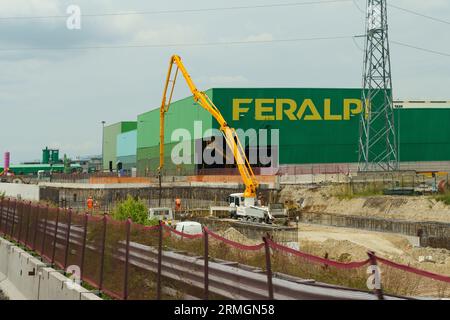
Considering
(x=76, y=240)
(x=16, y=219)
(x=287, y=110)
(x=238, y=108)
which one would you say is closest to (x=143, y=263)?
(x=76, y=240)

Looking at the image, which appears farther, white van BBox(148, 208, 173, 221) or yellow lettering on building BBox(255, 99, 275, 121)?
yellow lettering on building BBox(255, 99, 275, 121)

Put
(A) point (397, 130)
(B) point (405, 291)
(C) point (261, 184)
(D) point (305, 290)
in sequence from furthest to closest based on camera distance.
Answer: (A) point (397, 130), (C) point (261, 184), (B) point (405, 291), (D) point (305, 290)

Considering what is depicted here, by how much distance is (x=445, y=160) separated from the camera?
81.2 m

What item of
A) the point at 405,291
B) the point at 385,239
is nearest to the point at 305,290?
the point at 405,291

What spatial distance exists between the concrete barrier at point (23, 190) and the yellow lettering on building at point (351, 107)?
140 ft

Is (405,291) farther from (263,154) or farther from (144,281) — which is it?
(263,154)

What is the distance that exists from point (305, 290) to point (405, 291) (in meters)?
2.92

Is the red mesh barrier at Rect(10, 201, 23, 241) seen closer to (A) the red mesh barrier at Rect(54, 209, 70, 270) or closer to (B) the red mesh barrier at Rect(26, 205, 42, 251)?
(B) the red mesh barrier at Rect(26, 205, 42, 251)

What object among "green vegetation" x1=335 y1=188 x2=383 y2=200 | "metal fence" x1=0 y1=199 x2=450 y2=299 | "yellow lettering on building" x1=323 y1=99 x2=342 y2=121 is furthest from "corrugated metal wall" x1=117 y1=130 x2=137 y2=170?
"metal fence" x1=0 y1=199 x2=450 y2=299

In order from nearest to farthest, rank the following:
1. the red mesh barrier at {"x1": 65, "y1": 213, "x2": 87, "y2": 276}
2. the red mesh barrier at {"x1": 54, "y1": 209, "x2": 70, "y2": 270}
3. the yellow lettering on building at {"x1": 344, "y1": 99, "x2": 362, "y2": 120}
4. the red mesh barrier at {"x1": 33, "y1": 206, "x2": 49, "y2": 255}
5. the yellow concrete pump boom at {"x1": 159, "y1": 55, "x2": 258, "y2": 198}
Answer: the red mesh barrier at {"x1": 65, "y1": 213, "x2": 87, "y2": 276} < the red mesh barrier at {"x1": 54, "y1": 209, "x2": 70, "y2": 270} < the red mesh barrier at {"x1": 33, "y1": 206, "x2": 49, "y2": 255} < the yellow concrete pump boom at {"x1": 159, "y1": 55, "x2": 258, "y2": 198} < the yellow lettering on building at {"x1": 344, "y1": 99, "x2": 362, "y2": 120}

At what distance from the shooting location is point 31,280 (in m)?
13.1

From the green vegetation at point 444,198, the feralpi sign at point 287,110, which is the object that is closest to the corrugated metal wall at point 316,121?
the feralpi sign at point 287,110

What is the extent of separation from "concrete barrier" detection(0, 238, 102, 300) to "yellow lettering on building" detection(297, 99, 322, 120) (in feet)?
206

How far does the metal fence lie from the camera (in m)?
6.38
